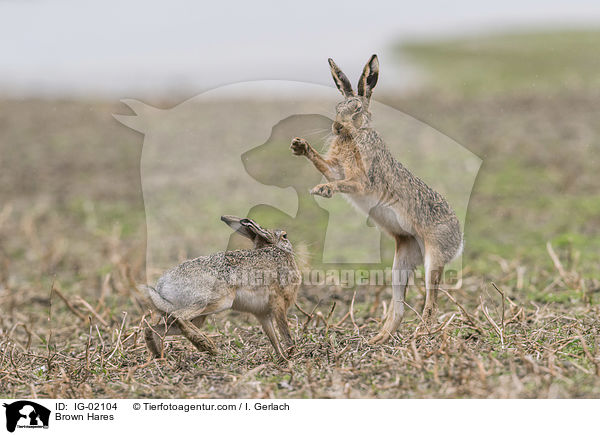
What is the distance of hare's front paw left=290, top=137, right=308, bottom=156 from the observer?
4.66 meters

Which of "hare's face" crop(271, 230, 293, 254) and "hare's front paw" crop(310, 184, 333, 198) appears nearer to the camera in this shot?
"hare's front paw" crop(310, 184, 333, 198)

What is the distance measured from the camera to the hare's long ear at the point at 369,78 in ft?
16.1

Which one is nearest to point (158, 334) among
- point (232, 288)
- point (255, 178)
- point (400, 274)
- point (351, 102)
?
point (232, 288)

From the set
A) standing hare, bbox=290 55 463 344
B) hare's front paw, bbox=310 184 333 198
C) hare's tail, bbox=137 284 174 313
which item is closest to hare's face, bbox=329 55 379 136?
standing hare, bbox=290 55 463 344

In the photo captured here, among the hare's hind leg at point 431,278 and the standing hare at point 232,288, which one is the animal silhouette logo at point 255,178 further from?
the hare's hind leg at point 431,278

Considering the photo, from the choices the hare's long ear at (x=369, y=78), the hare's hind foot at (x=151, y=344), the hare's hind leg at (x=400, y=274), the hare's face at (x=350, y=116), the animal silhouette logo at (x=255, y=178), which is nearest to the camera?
the hare's hind foot at (x=151, y=344)

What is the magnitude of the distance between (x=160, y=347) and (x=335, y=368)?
3.89 feet

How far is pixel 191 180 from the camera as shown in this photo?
487 inches

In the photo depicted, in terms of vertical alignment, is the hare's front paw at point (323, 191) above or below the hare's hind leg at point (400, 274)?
above

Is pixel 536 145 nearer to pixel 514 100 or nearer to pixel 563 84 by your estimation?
pixel 514 100

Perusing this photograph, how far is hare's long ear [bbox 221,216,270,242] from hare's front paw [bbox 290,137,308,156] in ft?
1.92
